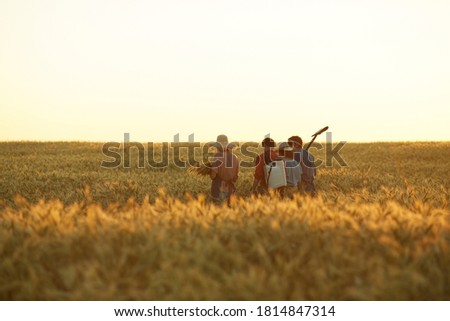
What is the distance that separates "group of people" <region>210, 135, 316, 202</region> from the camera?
11.9 meters

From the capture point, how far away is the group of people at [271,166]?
11914mm

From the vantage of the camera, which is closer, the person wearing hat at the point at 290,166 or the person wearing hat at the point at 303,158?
the person wearing hat at the point at 290,166

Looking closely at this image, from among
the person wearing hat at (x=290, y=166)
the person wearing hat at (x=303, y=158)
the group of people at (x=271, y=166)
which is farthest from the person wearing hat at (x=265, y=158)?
the person wearing hat at (x=303, y=158)

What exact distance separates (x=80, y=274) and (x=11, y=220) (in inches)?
65.3

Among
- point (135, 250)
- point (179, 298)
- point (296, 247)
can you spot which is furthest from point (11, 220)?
point (296, 247)

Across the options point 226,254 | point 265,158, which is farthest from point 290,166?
point 226,254

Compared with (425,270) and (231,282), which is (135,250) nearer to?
(231,282)

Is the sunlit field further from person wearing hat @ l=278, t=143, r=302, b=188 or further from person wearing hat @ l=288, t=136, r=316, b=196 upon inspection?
person wearing hat @ l=288, t=136, r=316, b=196

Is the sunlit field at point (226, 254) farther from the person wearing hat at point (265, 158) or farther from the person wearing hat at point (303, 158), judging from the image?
the person wearing hat at point (303, 158)

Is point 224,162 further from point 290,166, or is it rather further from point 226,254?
point 226,254

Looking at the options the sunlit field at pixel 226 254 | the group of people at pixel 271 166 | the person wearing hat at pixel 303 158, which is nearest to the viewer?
the sunlit field at pixel 226 254

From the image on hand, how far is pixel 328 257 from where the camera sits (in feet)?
16.0

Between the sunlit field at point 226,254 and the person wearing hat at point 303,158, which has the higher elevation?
the person wearing hat at point 303,158

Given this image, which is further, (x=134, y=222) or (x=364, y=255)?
(x=134, y=222)
